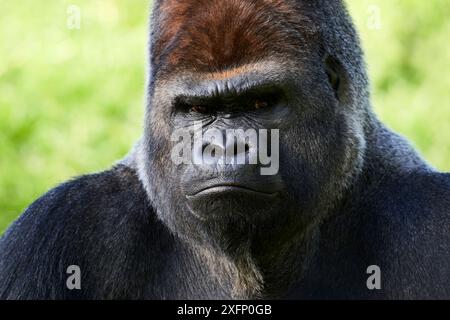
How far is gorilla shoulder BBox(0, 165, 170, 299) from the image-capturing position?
6.07m

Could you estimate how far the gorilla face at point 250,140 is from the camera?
5.46 m

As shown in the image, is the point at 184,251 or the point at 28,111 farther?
the point at 28,111

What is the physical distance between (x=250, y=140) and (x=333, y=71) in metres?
0.81

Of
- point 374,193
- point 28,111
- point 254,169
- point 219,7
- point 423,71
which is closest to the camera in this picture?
point 254,169

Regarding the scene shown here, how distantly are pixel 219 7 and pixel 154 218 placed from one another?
1288 mm

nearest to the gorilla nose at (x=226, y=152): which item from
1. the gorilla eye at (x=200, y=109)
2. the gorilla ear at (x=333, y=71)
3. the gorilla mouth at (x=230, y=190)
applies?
the gorilla mouth at (x=230, y=190)

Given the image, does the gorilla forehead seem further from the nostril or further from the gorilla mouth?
the gorilla mouth

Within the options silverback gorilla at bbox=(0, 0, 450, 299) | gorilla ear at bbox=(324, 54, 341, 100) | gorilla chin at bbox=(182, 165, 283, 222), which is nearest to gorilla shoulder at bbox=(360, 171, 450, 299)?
silverback gorilla at bbox=(0, 0, 450, 299)

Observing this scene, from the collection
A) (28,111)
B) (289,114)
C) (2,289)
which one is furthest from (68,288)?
(28,111)

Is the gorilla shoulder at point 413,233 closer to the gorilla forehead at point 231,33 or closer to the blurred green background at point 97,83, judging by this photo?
the gorilla forehead at point 231,33

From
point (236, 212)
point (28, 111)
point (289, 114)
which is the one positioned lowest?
point (236, 212)

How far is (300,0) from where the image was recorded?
5848 mm

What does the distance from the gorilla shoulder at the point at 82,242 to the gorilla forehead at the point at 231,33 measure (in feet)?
3.04
